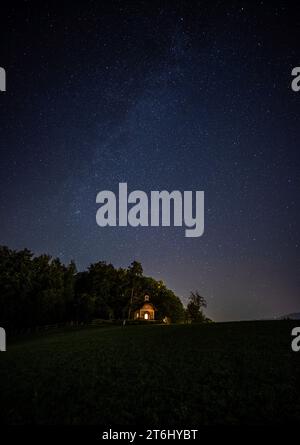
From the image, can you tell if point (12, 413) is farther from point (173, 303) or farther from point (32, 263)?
point (173, 303)

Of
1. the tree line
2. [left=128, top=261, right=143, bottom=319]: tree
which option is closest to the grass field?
the tree line

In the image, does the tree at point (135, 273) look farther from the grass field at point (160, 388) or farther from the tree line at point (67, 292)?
the grass field at point (160, 388)

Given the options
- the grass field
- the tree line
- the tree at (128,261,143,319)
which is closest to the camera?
the grass field

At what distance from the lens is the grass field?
10039 mm

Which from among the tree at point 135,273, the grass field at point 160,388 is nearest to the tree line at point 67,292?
the tree at point 135,273

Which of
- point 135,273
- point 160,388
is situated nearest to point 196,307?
point 135,273

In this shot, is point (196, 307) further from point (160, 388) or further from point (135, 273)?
point (160, 388)

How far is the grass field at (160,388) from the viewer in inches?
395

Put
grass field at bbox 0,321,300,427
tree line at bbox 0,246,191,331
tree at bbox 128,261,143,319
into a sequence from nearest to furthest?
grass field at bbox 0,321,300,427 → tree line at bbox 0,246,191,331 → tree at bbox 128,261,143,319

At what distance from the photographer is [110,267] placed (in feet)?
258

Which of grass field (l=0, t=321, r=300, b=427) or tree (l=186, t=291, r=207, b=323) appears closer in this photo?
grass field (l=0, t=321, r=300, b=427)

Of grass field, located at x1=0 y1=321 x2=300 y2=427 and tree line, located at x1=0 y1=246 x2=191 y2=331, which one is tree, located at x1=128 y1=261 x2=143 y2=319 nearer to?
tree line, located at x1=0 y1=246 x2=191 y2=331

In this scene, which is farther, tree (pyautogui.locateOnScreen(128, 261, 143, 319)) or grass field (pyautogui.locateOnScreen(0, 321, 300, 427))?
tree (pyautogui.locateOnScreen(128, 261, 143, 319))
